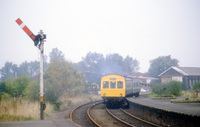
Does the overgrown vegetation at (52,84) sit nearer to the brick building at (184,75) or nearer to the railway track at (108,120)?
the railway track at (108,120)

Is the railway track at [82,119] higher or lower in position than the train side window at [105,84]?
lower

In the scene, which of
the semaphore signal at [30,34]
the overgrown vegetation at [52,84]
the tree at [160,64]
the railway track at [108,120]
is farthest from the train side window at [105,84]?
the tree at [160,64]

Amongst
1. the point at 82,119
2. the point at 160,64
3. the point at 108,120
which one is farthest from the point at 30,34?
the point at 160,64

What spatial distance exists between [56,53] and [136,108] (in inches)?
2752

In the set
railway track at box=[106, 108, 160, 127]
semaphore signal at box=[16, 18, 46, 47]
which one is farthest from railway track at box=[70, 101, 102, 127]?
semaphore signal at box=[16, 18, 46, 47]

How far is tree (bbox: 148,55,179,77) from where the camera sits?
3095 inches

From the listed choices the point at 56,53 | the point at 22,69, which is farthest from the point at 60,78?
the point at 22,69

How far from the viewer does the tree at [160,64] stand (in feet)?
258

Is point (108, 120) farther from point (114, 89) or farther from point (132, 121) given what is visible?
point (114, 89)

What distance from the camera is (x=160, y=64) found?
78.4 m

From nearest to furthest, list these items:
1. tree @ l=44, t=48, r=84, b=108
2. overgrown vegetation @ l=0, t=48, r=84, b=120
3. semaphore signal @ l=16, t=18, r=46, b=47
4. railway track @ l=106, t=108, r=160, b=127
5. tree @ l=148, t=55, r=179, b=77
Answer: semaphore signal @ l=16, t=18, r=46, b=47 < railway track @ l=106, t=108, r=160, b=127 < overgrown vegetation @ l=0, t=48, r=84, b=120 < tree @ l=44, t=48, r=84, b=108 < tree @ l=148, t=55, r=179, b=77

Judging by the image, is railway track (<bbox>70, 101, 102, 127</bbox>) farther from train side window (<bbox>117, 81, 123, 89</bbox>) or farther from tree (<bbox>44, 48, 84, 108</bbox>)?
tree (<bbox>44, 48, 84, 108</bbox>)

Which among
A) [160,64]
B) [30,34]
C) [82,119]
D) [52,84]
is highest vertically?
[160,64]

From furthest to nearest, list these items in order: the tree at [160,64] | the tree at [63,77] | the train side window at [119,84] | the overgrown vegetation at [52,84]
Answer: the tree at [160,64] < the tree at [63,77] < the train side window at [119,84] < the overgrown vegetation at [52,84]
